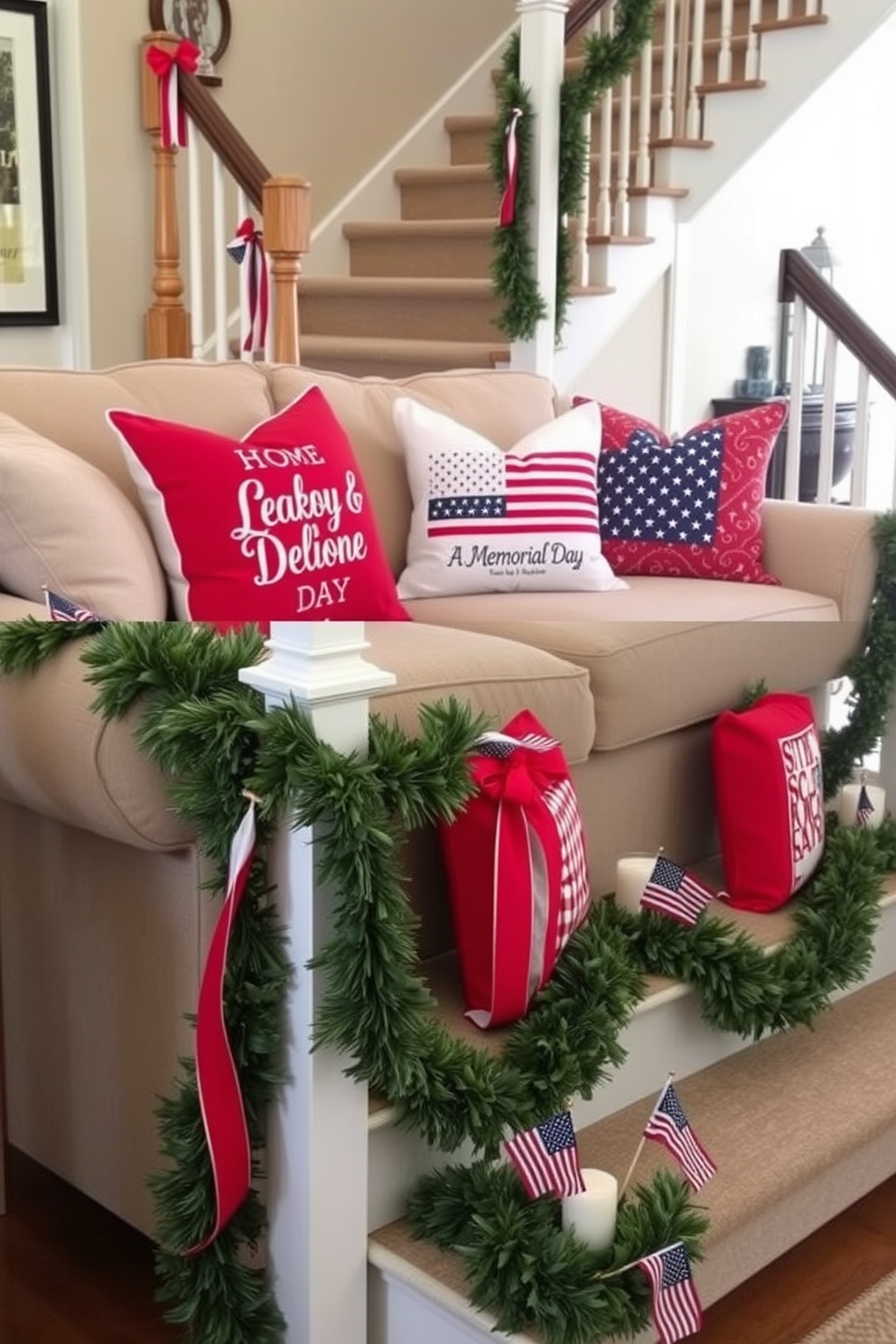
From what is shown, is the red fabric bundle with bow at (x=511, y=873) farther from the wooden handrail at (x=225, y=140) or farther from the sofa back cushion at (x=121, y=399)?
the wooden handrail at (x=225, y=140)

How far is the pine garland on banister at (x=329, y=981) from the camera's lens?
143 centimetres

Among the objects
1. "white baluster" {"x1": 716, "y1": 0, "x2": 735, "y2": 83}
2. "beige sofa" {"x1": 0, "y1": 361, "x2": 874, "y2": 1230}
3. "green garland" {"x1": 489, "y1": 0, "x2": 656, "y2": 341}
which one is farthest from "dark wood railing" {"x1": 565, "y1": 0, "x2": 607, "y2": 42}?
"beige sofa" {"x1": 0, "y1": 361, "x2": 874, "y2": 1230}

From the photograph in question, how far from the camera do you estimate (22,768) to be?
1642mm

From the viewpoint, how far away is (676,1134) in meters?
1.56

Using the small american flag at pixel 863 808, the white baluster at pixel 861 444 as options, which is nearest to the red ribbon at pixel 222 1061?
the small american flag at pixel 863 808

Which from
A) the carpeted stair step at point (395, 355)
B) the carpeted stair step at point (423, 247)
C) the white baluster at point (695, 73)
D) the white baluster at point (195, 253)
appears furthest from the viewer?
the carpeted stair step at point (423, 247)

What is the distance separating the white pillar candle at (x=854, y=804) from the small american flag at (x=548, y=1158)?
110cm

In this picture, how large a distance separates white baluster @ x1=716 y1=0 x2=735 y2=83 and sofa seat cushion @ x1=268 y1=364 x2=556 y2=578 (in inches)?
88.0

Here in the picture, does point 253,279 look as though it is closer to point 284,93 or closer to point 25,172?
point 25,172

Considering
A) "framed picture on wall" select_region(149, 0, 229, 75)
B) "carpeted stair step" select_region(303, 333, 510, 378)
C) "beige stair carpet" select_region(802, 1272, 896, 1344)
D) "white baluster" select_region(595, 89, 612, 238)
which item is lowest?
"beige stair carpet" select_region(802, 1272, 896, 1344)

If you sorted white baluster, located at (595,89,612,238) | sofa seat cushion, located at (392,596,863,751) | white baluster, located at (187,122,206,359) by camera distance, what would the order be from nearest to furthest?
sofa seat cushion, located at (392,596,863,751) < white baluster, located at (187,122,206,359) < white baluster, located at (595,89,612,238)

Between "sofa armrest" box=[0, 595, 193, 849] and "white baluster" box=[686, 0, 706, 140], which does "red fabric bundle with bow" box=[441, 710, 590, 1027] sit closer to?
"sofa armrest" box=[0, 595, 193, 849]

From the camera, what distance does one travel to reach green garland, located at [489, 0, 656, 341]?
3.84m

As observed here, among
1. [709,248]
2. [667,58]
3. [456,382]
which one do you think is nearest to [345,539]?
[456,382]
